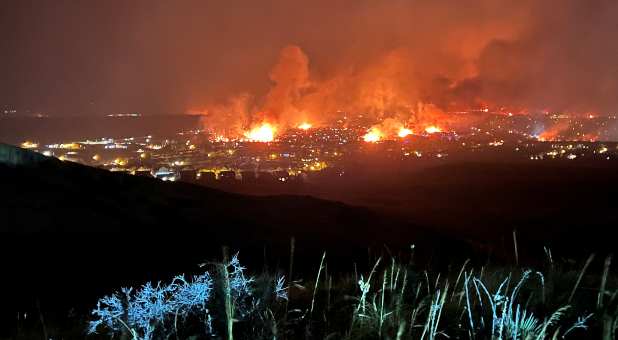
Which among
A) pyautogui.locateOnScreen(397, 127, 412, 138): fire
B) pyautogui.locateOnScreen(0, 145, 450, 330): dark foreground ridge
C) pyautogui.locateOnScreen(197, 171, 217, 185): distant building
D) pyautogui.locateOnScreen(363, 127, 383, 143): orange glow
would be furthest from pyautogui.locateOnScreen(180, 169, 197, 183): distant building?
pyautogui.locateOnScreen(397, 127, 412, 138): fire

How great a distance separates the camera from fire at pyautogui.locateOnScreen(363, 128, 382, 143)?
196 ft

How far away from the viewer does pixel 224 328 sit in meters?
2.94

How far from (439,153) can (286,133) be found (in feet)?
70.9

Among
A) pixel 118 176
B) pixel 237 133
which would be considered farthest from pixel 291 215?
pixel 237 133

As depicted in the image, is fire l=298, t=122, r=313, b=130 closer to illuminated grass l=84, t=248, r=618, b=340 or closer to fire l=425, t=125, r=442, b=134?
fire l=425, t=125, r=442, b=134

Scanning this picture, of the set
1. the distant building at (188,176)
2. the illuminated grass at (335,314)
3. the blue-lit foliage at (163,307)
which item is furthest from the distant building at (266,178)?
the blue-lit foliage at (163,307)

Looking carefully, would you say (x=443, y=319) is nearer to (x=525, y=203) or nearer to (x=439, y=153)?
(x=525, y=203)

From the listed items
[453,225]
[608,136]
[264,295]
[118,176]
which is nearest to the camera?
[264,295]

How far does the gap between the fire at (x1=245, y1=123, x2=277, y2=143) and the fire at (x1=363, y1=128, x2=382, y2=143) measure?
498 inches

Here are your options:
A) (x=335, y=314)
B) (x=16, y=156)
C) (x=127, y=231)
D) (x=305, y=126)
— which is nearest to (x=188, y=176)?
(x=16, y=156)

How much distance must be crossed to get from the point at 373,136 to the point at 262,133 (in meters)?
15.7

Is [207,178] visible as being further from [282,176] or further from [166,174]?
[282,176]

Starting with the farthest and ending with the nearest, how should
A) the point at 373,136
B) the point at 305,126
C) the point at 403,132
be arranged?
1. the point at 305,126
2. the point at 403,132
3. the point at 373,136

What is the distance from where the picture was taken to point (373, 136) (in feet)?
203
